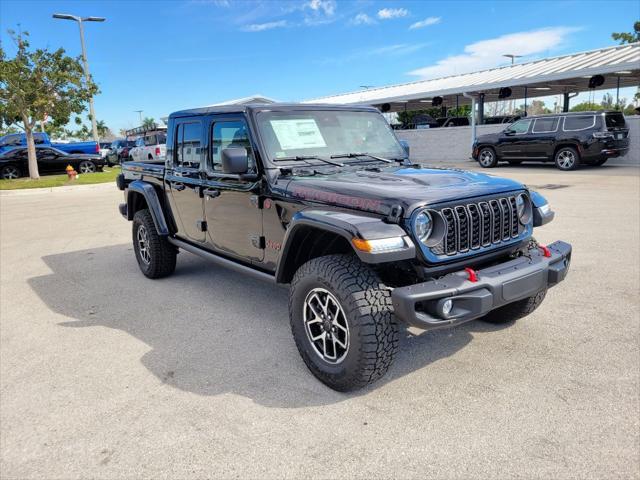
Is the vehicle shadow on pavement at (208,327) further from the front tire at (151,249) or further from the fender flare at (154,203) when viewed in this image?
the fender flare at (154,203)

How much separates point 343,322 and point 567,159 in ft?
49.7

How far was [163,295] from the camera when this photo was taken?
5125 millimetres

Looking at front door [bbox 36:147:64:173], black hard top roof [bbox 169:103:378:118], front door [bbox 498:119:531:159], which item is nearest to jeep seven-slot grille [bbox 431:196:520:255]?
black hard top roof [bbox 169:103:378:118]

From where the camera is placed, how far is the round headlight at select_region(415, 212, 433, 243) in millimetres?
2891

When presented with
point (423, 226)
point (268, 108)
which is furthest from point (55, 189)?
point (423, 226)

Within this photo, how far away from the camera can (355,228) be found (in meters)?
2.79

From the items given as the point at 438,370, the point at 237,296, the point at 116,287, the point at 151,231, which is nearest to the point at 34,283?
the point at 116,287

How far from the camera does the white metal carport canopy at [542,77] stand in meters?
18.3

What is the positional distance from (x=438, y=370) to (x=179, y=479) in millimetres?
1758

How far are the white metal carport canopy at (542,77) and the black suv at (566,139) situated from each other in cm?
356

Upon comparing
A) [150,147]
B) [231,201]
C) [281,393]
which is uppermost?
[150,147]

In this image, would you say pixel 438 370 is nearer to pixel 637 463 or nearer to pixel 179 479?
pixel 637 463

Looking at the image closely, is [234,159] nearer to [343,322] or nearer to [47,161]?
[343,322]

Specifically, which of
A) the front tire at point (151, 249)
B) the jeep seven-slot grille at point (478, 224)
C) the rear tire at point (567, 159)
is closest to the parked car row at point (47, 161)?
the front tire at point (151, 249)
